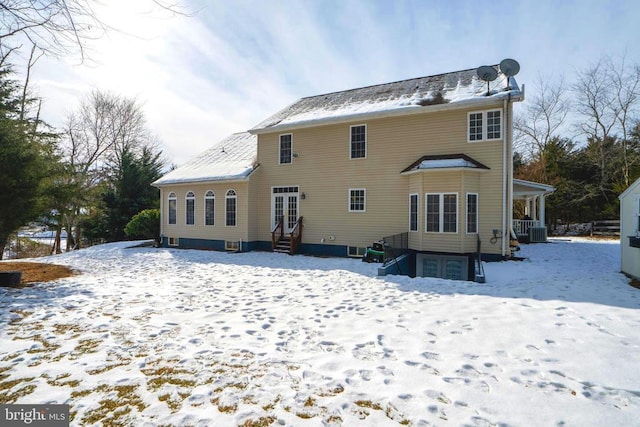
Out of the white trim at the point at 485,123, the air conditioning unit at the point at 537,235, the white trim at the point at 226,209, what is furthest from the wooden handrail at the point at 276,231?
the air conditioning unit at the point at 537,235

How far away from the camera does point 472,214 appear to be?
11055 mm

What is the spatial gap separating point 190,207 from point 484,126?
13.5 m

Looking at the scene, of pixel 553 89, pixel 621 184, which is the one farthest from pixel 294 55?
pixel 553 89

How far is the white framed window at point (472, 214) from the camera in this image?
11.0 m

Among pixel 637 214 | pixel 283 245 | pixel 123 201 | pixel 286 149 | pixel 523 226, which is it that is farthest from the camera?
pixel 123 201

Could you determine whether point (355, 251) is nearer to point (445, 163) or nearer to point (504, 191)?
point (445, 163)

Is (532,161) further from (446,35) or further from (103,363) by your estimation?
(103,363)

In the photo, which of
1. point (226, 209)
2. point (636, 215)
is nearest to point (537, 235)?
point (636, 215)

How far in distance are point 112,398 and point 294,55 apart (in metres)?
9.64

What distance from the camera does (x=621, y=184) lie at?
2273 centimetres

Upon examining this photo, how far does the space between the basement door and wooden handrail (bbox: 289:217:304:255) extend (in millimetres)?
368

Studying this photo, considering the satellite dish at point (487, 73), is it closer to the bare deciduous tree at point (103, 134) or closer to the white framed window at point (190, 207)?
the white framed window at point (190, 207)

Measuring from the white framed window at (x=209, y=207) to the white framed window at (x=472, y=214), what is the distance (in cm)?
1105

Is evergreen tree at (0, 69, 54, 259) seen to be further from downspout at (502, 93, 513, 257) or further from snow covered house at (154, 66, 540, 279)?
downspout at (502, 93, 513, 257)
